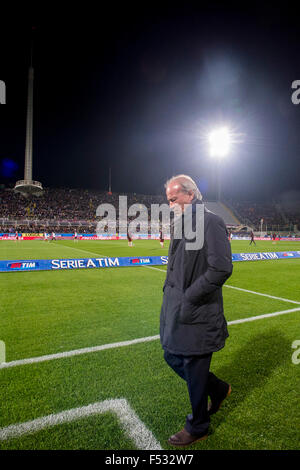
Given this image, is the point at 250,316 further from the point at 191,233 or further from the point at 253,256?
the point at 253,256

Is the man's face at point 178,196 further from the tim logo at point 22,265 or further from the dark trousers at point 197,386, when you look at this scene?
the tim logo at point 22,265

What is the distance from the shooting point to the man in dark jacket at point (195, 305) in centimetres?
184

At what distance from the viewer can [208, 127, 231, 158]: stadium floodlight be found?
147 feet

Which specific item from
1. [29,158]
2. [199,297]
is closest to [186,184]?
[199,297]

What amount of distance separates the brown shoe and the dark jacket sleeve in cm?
115

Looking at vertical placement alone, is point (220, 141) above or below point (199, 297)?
above

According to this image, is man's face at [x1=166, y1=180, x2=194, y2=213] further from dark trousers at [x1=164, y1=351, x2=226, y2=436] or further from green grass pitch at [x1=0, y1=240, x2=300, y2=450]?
green grass pitch at [x1=0, y1=240, x2=300, y2=450]

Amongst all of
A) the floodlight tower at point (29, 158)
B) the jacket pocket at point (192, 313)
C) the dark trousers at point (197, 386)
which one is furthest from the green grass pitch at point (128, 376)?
the floodlight tower at point (29, 158)

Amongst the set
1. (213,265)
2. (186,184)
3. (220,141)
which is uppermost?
(220,141)

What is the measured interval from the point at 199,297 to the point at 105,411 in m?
1.58

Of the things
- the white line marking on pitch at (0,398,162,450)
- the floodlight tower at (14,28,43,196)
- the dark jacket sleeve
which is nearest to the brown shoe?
the white line marking on pitch at (0,398,162,450)

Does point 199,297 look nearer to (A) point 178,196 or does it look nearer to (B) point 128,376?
(A) point 178,196

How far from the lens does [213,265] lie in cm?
181
